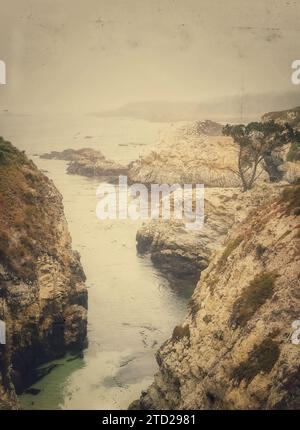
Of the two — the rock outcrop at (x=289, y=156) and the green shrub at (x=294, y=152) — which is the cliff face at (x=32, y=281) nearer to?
the rock outcrop at (x=289, y=156)

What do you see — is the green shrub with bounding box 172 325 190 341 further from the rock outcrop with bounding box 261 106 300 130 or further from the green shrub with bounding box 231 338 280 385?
the rock outcrop with bounding box 261 106 300 130

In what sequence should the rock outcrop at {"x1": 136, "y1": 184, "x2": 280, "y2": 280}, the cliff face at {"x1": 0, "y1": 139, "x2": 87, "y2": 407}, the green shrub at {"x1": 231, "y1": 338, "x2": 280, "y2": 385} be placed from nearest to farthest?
the green shrub at {"x1": 231, "y1": 338, "x2": 280, "y2": 385}, the cliff face at {"x1": 0, "y1": 139, "x2": 87, "y2": 407}, the rock outcrop at {"x1": 136, "y1": 184, "x2": 280, "y2": 280}

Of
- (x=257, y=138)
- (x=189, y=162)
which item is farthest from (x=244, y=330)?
(x=189, y=162)

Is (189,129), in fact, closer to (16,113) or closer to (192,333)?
(16,113)

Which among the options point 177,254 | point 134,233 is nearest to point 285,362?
point 177,254

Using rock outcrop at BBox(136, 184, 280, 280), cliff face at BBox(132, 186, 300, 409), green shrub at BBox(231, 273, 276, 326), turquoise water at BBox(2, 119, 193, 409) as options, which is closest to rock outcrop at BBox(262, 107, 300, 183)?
rock outcrop at BBox(136, 184, 280, 280)

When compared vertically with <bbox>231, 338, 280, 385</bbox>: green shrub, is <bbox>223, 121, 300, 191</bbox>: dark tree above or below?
above

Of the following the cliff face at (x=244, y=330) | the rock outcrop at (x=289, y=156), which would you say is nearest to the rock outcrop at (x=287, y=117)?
the rock outcrop at (x=289, y=156)
